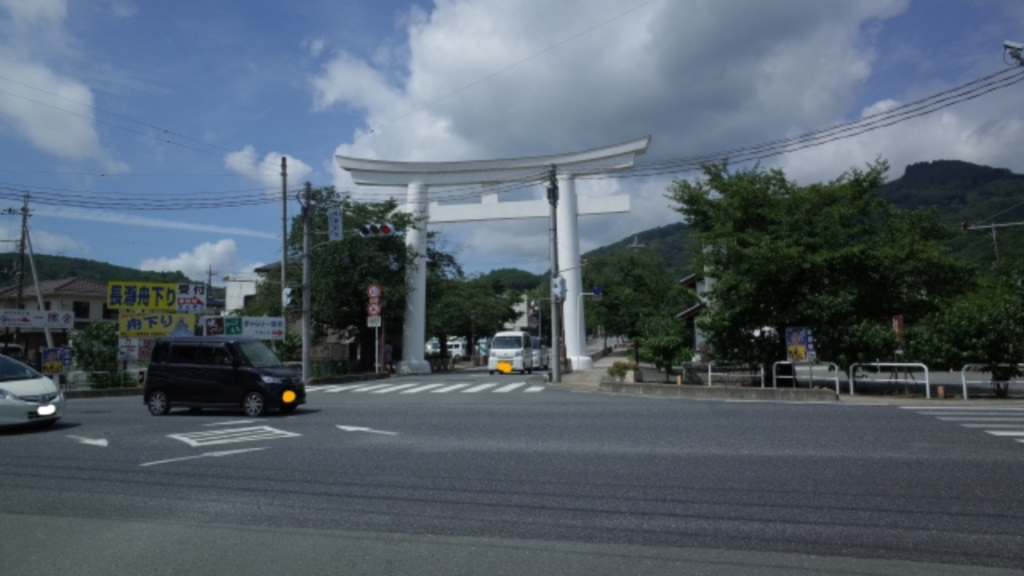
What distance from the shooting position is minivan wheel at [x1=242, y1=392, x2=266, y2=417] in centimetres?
1458

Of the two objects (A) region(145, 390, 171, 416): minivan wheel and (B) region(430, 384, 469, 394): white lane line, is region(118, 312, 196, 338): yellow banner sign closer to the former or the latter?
(B) region(430, 384, 469, 394): white lane line

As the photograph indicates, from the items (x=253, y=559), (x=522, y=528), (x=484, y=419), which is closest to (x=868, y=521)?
(x=522, y=528)

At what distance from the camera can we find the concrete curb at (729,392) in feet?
57.7

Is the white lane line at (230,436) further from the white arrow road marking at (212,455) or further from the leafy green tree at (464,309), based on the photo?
the leafy green tree at (464,309)

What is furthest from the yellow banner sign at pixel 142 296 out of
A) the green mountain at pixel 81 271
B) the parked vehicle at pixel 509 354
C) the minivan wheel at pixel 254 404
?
the green mountain at pixel 81 271

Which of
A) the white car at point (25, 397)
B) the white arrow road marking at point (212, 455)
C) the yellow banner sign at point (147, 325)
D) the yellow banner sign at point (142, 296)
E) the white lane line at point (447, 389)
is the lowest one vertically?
the white lane line at point (447, 389)

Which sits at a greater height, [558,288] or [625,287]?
[625,287]

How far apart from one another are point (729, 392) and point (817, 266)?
4.19m

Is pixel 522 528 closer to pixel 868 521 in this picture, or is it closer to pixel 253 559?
pixel 253 559

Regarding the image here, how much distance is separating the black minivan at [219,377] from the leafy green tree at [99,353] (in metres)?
10.5

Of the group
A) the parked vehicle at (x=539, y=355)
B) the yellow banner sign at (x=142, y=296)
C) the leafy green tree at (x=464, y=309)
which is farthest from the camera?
the leafy green tree at (x=464, y=309)

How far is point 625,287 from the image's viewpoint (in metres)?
62.3

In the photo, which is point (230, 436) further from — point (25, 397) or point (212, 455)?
point (25, 397)

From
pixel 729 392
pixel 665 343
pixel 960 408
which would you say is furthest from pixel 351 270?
pixel 960 408
